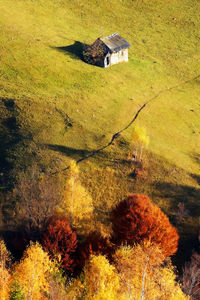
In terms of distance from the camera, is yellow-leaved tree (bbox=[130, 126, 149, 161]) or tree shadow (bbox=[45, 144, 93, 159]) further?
tree shadow (bbox=[45, 144, 93, 159])

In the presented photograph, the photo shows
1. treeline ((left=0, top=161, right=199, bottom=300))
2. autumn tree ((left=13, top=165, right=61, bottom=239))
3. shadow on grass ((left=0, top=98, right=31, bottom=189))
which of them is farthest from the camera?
shadow on grass ((left=0, top=98, right=31, bottom=189))

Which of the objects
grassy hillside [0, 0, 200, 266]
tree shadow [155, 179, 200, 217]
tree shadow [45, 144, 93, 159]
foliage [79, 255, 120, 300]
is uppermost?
grassy hillside [0, 0, 200, 266]

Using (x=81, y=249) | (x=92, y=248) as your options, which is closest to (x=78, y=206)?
(x=81, y=249)

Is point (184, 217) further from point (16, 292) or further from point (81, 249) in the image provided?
point (16, 292)

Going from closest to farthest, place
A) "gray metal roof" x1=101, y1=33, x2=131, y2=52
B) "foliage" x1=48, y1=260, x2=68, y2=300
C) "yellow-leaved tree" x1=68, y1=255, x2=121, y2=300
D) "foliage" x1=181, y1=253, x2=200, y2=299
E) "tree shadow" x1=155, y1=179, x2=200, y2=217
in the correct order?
"foliage" x1=48, y1=260, x2=68, y2=300 < "yellow-leaved tree" x1=68, y1=255, x2=121, y2=300 < "foliage" x1=181, y1=253, x2=200, y2=299 < "tree shadow" x1=155, y1=179, x2=200, y2=217 < "gray metal roof" x1=101, y1=33, x2=131, y2=52

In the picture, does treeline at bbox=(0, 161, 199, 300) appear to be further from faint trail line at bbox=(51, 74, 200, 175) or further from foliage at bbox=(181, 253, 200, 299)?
faint trail line at bbox=(51, 74, 200, 175)

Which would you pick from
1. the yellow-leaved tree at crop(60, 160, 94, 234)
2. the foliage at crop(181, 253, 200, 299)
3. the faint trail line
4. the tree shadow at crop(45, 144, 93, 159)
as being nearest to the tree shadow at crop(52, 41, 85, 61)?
the faint trail line

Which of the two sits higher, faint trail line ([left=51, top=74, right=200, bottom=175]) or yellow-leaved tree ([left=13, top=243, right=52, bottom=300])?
faint trail line ([left=51, top=74, right=200, bottom=175])
